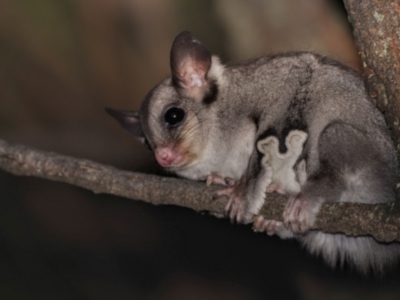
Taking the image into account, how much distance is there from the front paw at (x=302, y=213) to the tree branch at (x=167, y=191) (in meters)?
0.04

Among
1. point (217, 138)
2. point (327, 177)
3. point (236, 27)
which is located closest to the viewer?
point (327, 177)

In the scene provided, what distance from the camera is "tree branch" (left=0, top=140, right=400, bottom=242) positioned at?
3188 mm

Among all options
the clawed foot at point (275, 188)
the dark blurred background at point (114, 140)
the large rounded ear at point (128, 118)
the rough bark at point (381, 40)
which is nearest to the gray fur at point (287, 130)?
the clawed foot at point (275, 188)

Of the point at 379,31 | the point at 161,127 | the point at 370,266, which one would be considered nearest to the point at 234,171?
the point at 161,127

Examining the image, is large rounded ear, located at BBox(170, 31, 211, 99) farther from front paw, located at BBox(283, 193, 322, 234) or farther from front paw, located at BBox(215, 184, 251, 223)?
front paw, located at BBox(283, 193, 322, 234)

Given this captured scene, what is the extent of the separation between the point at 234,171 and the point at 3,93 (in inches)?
102

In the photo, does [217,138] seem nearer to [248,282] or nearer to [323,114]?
[323,114]

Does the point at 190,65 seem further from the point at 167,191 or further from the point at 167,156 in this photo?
the point at 167,191

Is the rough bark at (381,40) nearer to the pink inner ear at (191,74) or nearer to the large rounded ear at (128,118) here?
the pink inner ear at (191,74)

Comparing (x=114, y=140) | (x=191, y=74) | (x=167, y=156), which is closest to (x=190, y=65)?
(x=191, y=74)

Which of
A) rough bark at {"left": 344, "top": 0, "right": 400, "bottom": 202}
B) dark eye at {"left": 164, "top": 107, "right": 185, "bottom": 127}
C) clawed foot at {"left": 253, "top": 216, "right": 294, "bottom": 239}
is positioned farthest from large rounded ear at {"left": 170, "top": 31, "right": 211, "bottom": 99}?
rough bark at {"left": 344, "top": 0, "right": 400, "bottom": 202}

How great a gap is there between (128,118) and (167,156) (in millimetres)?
548

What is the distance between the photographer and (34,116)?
5898mm

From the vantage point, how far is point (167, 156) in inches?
163
